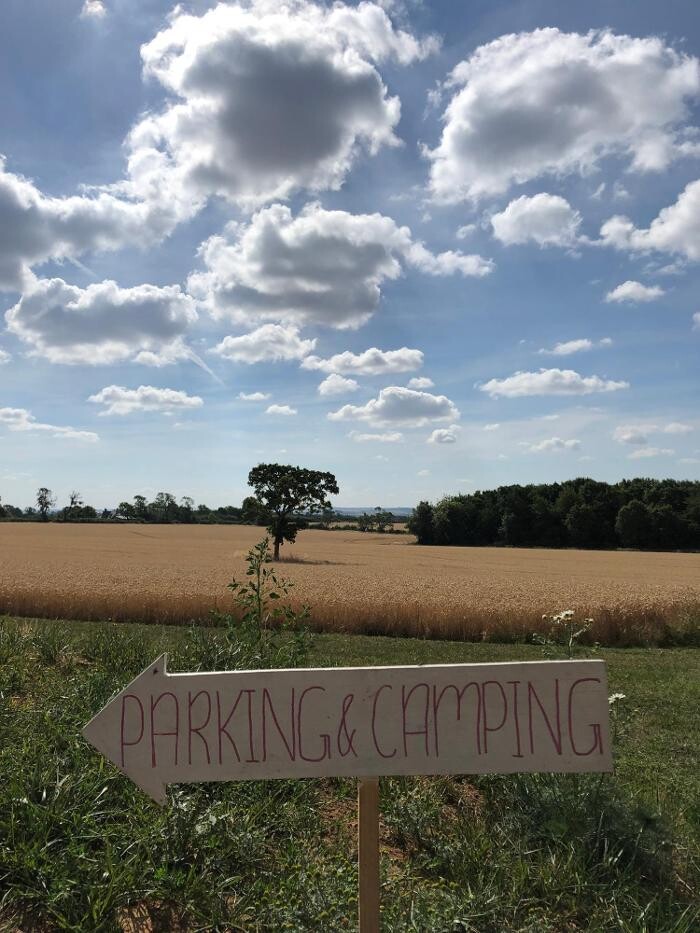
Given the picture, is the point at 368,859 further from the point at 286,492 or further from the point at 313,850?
the point at 286,492

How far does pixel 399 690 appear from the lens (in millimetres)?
2596

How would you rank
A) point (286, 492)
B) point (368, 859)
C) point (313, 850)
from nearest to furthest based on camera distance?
point (368, 859) < point (313, 850) < point (286, 492)

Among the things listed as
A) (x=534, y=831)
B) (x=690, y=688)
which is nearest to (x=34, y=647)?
(x=534, y=831)

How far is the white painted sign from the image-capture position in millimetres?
2580

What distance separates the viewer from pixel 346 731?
259 cm

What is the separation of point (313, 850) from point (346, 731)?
138cm

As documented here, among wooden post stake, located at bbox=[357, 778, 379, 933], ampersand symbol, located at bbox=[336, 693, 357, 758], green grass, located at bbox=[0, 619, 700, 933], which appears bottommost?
green grass, located at bbox=[0, 619, 700, 933]

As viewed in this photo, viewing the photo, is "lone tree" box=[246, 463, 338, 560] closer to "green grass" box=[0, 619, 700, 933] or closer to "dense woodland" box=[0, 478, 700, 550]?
"dense woodland" box=[0, 478, 700, 550]

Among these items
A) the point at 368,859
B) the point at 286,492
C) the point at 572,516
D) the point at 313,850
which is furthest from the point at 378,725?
the point at 572,516

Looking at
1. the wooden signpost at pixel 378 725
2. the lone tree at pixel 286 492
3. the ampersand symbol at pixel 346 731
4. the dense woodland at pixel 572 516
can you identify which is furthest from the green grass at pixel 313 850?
the dense woodland at pixel 572 516

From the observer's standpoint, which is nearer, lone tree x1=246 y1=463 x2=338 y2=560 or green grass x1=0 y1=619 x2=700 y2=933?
green grass x1=0 y1=619 x2=700 y2=933

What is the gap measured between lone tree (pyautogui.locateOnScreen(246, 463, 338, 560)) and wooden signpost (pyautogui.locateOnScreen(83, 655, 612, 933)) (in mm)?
41431

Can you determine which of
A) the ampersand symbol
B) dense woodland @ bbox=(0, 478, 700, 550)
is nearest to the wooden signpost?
the ampersand symbol

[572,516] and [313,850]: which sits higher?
[572,516]
